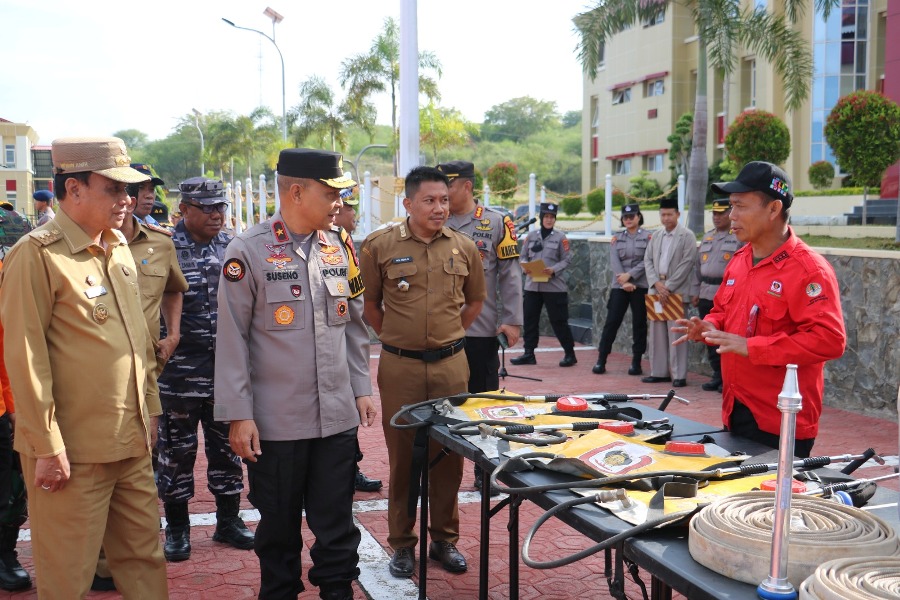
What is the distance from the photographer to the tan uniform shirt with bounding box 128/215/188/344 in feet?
13.9

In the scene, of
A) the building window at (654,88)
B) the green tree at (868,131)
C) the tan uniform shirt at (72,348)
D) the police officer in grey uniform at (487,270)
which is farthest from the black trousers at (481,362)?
the building window at (654,88)

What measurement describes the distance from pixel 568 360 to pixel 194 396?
734 cm

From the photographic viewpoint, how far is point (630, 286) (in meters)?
10.7

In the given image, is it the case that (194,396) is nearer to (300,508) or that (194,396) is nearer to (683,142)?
(300,508)

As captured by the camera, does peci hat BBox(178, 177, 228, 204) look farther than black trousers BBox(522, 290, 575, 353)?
No

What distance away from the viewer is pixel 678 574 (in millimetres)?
2109

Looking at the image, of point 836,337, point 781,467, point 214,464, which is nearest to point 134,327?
point 214,464

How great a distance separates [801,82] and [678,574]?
53.0 feet

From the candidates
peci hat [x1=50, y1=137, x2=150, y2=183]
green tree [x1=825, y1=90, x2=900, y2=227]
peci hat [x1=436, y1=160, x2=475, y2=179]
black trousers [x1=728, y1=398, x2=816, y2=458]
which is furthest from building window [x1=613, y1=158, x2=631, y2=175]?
peci hat [x1=50, y1=137, x2=150, y2=183]

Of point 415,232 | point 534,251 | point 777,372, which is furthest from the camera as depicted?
point 534,251

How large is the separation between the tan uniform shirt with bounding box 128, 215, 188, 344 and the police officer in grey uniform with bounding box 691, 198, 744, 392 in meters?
6.35

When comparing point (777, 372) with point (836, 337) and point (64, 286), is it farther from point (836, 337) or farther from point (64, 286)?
point (64, 286)

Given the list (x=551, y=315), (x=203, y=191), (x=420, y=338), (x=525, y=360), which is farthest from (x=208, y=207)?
(x=551, y=315)

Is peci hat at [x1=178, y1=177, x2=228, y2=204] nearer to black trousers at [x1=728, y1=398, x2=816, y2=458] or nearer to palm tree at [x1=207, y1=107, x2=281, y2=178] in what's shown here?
black trousers at [x1=728, y1=398, x2=816, y2=458]
